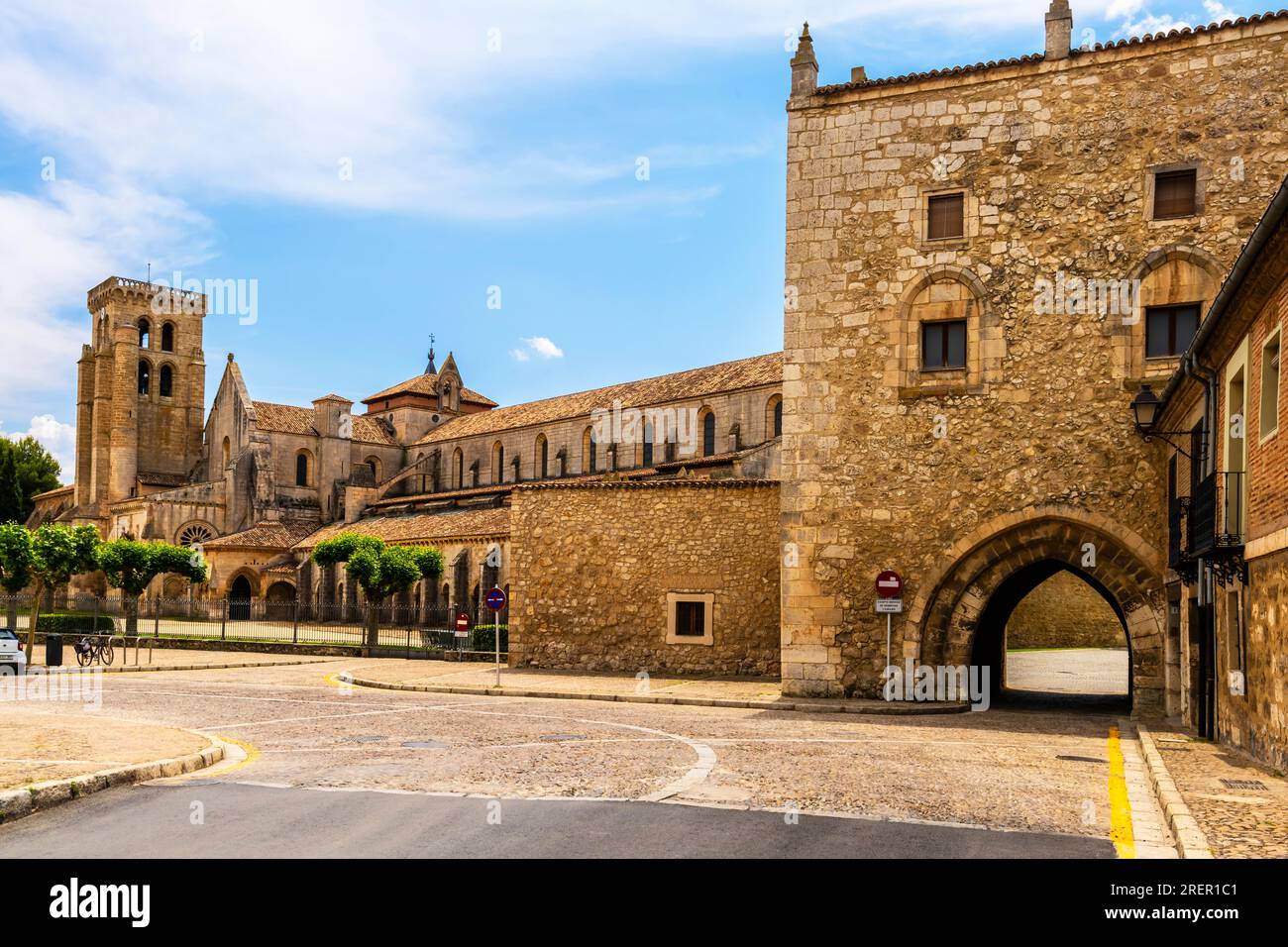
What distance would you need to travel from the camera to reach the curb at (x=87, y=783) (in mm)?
8766

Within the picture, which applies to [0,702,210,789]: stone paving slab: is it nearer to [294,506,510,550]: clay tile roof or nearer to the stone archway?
the stone archway

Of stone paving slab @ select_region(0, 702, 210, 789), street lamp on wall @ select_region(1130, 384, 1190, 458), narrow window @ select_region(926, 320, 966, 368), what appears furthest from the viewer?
narrow window @ select_region(926, 320, 966, 368)

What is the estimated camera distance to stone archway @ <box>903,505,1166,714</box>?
1916 cm

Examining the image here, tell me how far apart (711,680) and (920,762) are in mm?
12950

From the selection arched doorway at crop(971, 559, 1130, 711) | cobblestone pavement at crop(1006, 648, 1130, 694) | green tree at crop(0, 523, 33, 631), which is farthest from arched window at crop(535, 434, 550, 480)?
cobblestone pavement at crop(1006, 648, 1130, 694)

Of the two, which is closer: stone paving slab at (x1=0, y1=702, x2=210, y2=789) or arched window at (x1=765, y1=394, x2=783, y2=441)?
stone paving slab at (x1=0, y1=702, x2=210, y2=789)

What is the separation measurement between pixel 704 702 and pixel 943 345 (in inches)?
294

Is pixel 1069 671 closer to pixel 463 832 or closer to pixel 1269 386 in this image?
pixel 1269 386

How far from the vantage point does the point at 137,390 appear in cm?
8125

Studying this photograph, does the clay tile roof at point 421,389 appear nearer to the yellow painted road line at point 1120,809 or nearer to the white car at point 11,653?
the white car at point 11,653

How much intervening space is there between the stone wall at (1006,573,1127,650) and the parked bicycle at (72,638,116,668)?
32.4 meters

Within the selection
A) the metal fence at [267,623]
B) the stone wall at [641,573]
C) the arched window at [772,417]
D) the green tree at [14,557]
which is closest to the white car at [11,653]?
the stone wall at [641,573]

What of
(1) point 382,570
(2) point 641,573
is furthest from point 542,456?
(2) point 641,573

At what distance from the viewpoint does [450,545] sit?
50938 mm
